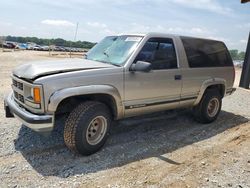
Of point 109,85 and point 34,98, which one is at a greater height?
point 109,85

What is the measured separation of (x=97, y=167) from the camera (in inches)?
154

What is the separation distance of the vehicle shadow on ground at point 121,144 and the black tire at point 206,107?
146mm

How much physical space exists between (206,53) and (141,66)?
7.84 ft

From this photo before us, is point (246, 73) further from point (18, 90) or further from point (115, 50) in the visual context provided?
point (18, 90)

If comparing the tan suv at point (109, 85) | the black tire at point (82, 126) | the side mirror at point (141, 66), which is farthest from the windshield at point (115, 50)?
the black tire at point (82, 126)

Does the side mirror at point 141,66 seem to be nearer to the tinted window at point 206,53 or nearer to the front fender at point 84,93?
the front fender at point 84,93

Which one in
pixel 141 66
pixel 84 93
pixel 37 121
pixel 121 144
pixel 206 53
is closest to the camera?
pixel 37 121

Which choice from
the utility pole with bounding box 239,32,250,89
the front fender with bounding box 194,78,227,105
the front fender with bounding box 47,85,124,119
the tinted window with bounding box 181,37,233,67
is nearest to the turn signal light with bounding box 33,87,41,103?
the front fender with bounding box 47,85,124,119

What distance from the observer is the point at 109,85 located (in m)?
4.24

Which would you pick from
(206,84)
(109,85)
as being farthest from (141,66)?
(206,84)

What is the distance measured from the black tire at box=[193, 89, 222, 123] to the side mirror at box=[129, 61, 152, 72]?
7.53 ft

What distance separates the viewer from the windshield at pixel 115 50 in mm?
4672

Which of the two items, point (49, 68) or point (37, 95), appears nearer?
point (37, 95)

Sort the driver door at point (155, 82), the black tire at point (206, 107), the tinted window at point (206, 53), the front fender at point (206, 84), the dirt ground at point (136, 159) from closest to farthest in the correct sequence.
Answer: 1. the dirt ground at point (136, 159)
2. the driver door at point (155, 82)
3. the tinted window at point (206, 53)
4. the front fender at point (206, 84)
5. the black tire at point (206, 107)
